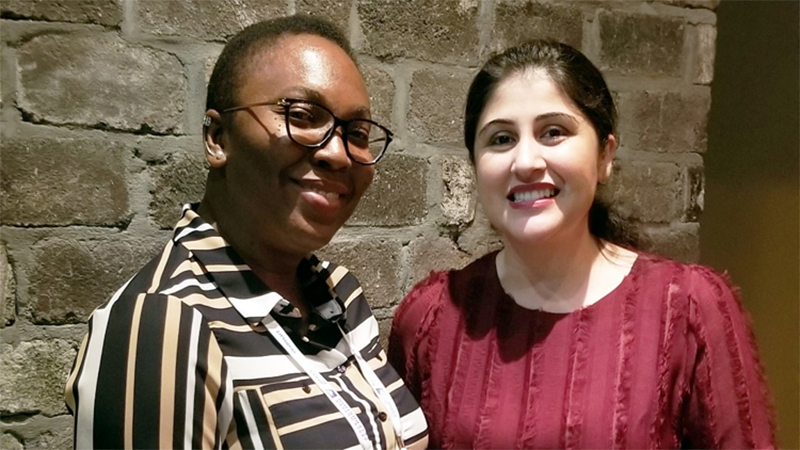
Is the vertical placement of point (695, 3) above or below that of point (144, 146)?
above

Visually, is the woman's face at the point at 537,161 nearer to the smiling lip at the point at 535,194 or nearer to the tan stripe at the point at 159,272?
the smiling lip at the point at 535,194

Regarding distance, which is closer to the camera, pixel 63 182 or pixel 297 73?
pixel 297 73

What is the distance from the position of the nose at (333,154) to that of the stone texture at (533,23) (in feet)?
2.52

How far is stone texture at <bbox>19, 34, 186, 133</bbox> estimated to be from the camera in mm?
1174

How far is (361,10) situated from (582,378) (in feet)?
2.84

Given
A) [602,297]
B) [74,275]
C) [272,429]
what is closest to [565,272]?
[602,297]

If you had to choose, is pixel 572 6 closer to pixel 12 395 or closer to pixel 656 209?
pixel 656 209

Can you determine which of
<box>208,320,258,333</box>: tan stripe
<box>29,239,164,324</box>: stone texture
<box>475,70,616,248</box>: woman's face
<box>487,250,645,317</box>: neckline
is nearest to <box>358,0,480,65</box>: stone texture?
<box>475,70,616,248</box>: woman's face

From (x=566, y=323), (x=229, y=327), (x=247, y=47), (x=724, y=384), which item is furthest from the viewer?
(x=566, y=323)

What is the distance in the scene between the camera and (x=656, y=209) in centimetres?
182

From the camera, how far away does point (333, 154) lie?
0.97 m

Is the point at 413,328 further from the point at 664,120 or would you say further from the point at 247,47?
the point at 664,120

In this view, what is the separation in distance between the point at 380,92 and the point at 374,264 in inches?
14.8

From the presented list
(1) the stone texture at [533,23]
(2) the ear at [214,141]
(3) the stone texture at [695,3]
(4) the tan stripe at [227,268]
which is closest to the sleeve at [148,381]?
(4) the tan stripe at [227,268]
